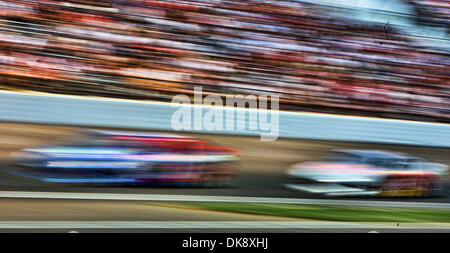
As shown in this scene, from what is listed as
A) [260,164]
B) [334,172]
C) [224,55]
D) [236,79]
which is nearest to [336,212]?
[334,172]

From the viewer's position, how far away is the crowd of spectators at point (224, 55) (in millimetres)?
2689

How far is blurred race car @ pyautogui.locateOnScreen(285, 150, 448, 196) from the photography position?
3115 mm

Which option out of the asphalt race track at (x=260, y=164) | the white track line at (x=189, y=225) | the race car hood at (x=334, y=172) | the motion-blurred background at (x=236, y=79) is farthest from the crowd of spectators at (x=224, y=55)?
the white track line at (x=189, y=225)

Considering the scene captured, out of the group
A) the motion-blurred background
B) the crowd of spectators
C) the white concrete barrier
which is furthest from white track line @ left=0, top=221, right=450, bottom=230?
the crowd of spectators

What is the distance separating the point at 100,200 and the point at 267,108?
3.14 ft

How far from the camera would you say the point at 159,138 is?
2.81 metres

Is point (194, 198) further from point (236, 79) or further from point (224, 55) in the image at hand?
point (224, 55)

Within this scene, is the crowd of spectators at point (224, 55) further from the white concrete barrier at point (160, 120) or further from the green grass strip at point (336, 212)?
the green grass strip at point (336, 212)

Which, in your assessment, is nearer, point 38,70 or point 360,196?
point 38,70

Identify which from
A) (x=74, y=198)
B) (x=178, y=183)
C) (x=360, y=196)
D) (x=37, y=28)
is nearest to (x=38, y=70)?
(x=37, y=28)

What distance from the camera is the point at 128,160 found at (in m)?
2.77
